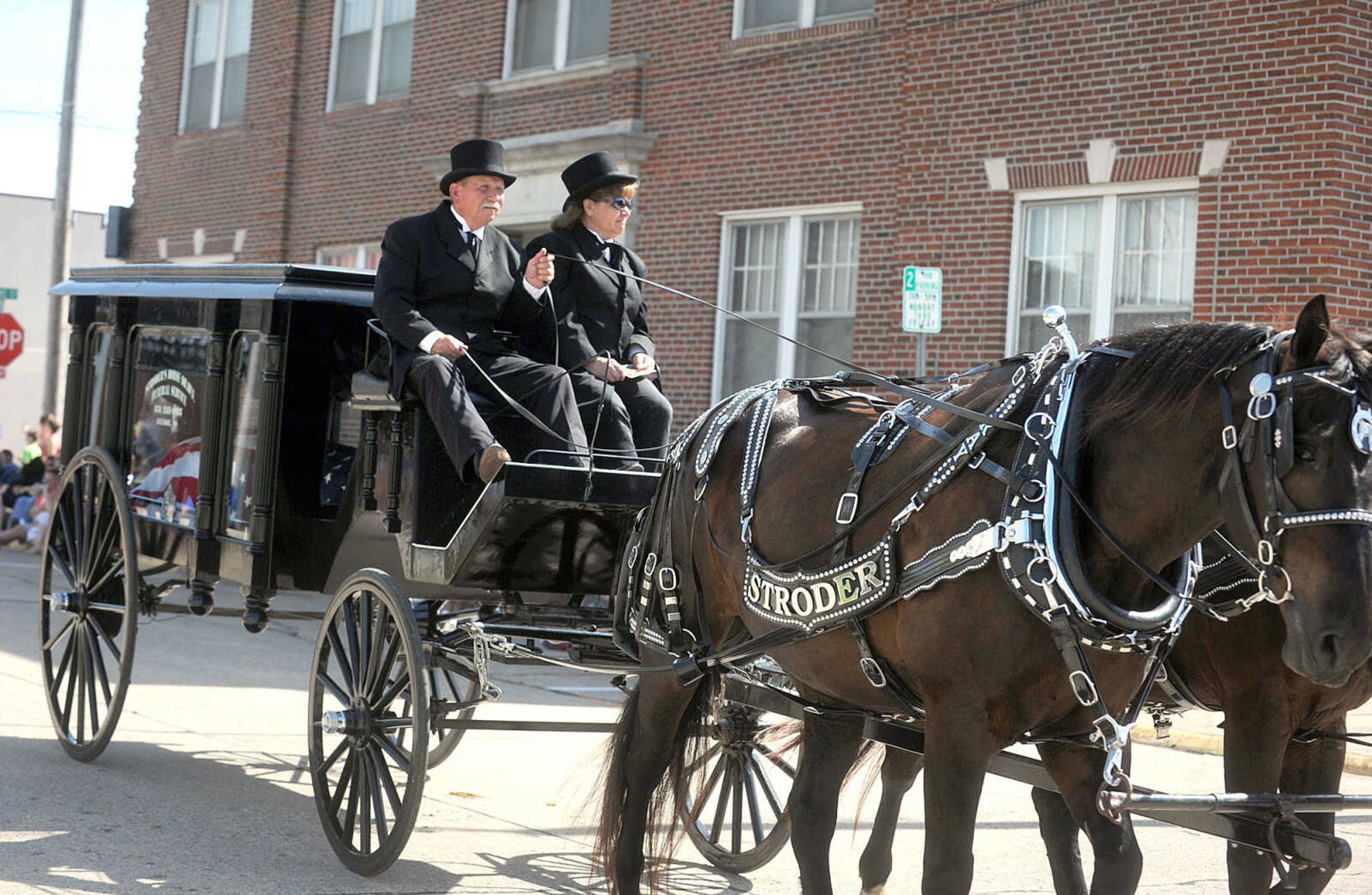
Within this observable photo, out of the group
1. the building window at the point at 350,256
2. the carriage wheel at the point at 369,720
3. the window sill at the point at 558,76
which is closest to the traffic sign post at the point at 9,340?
the building window at the point at 350,256

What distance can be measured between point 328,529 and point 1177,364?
4318 millimetres

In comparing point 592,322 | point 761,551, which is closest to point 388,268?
point 592,322

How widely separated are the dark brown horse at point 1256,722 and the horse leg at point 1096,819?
0.31m

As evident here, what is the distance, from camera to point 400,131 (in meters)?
18.6

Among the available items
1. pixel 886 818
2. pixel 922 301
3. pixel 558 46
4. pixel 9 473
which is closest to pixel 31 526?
pixel 9 473

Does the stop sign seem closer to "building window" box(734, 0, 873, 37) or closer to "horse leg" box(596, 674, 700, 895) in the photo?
"building window" box(734, 0, 873, 37)

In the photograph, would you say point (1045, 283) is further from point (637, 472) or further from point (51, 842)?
point (51, 842)

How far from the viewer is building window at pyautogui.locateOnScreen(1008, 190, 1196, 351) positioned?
1205cm

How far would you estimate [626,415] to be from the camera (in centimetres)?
643

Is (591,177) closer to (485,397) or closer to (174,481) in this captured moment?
(485,397)

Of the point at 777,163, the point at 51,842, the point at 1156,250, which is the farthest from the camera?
the point at 777,163

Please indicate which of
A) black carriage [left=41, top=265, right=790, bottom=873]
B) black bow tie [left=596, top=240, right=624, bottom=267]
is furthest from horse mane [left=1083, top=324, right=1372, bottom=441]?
black bow tie [left=596, top=240, right=624, bottom=267]

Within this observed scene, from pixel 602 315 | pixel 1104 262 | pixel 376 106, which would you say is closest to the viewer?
pixel 602 315

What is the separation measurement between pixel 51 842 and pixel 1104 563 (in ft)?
13.3
